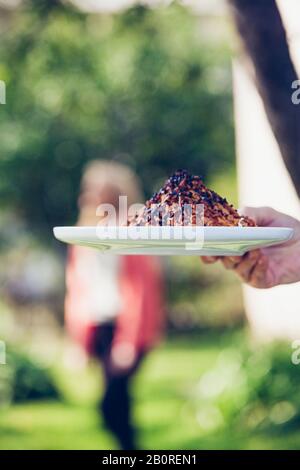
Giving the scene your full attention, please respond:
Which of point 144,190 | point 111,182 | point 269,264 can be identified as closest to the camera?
point 269,264

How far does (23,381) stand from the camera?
15.9 ft

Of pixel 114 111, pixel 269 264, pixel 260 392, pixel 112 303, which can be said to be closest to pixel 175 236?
pixel 269 264

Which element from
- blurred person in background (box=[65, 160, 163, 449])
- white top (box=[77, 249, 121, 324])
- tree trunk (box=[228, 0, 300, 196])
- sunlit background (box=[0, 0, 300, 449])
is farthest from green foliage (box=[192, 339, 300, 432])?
tree trunk (box=[228, 0, 300, 196])

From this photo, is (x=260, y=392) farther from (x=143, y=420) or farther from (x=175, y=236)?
(x=175, y=236)

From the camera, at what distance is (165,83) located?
6.02 metres

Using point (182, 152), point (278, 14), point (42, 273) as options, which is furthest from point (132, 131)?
point (278, 14)

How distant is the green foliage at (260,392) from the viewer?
366 cm

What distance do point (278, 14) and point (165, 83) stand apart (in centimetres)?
447

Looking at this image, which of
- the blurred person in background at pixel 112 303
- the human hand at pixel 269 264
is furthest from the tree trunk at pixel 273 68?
the blurred person in background at pixel 112 303

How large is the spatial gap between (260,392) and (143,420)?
1315 mm

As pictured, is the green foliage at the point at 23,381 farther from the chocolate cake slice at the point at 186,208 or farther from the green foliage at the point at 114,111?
the chocolate cake slice at the point at 186,208

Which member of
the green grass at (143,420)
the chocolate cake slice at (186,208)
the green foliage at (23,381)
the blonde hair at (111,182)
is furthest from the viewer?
the green foliage at (23,381)

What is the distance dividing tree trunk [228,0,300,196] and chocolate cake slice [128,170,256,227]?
223 millimetres

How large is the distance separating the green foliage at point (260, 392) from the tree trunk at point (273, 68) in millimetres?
2283
